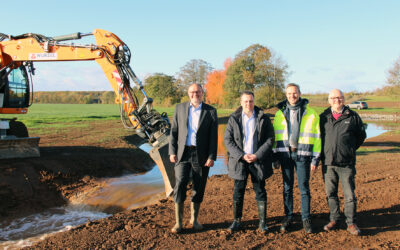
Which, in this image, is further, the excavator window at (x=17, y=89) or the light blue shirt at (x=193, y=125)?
the excavator window at (x=17, y=89)

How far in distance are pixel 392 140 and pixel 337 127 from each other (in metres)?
13.2

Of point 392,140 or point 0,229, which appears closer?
point 0,229

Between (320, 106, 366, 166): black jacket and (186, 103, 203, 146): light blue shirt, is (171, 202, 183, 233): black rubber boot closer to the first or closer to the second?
(186, 103, 203, 146): light blue shirt

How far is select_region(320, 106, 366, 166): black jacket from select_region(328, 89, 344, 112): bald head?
0.10m

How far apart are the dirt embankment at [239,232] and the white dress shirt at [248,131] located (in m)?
1.23

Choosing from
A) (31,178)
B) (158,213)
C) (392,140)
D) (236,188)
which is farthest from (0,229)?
(392,140)

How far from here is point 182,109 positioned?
4.75 meters

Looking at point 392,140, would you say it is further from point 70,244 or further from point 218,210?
point 70,244

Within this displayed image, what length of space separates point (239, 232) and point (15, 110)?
30.0 ft

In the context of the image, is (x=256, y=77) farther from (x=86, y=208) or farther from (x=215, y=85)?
(x=86, y=208)

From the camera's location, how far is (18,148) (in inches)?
368

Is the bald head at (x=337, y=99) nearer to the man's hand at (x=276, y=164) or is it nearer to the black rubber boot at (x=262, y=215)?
the man's hand at (x=276, y=164)

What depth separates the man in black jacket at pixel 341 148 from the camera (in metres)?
4.49

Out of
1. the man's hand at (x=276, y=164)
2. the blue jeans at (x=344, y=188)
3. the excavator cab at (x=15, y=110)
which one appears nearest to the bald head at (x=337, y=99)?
the blue jeans at (x=344, y=188)
